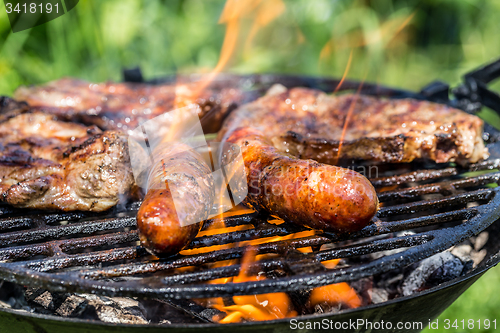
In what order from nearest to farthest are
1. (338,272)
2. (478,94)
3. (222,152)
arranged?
(338,272), (222,152), (478,94)

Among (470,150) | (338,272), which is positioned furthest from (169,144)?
(470,150)

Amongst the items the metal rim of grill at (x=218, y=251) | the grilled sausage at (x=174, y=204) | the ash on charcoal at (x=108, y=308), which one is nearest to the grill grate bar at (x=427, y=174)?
the metal rim of grill at (x=218, y=251)

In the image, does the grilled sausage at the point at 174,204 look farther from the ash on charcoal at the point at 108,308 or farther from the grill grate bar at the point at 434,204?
the grill grate bar at the point at 434,204

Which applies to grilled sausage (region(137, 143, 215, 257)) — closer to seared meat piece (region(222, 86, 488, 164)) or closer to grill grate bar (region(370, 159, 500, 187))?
seared meat piece (region(222, 86, 488, 164))

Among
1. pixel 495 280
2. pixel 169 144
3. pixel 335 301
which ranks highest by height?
pixel 169 144

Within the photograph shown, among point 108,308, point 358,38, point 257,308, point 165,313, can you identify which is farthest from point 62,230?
point 358,38

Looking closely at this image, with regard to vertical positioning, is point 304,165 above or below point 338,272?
above

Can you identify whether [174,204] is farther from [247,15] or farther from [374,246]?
[247,15]

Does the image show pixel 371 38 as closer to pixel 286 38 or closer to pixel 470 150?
pixel 286 38
